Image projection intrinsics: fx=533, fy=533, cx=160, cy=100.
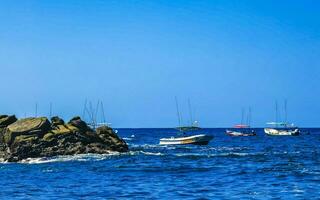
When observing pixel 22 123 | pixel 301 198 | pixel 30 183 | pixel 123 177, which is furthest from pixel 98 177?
pixel 22 123

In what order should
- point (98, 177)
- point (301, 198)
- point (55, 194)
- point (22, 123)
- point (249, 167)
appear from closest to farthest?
point (301, 198) → point (55, 194) → point (98, 177) → point (249, 167) → point (22, 123)

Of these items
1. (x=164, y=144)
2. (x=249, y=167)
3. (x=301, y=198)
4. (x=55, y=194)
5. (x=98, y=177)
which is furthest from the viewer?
(x=164, y=144)

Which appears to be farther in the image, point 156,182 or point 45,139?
point 45,139

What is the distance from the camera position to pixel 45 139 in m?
69.0

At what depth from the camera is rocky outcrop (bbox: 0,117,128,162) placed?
67.8 metres

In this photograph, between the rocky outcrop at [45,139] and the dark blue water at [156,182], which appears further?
the rocky outcrop at [45,139]

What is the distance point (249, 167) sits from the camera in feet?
173

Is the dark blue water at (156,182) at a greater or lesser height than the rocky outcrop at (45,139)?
lesser

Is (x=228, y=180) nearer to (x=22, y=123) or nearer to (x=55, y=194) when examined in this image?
(x=55, y=194)

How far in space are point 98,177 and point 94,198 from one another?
12777 millimetres

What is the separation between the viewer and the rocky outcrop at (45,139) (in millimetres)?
67812

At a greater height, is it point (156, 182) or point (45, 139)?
point (45, 139)

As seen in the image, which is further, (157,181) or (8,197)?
(157,181)

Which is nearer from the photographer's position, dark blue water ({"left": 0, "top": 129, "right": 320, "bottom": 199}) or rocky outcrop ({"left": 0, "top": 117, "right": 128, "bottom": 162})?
dark blue water ({"left": 0, "top": 129, "right": 320, "bottom": 199})
